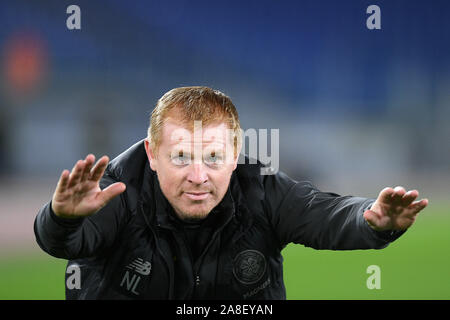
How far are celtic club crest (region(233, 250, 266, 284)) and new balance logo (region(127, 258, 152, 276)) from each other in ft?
1.98

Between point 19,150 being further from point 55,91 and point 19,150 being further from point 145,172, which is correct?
point 145,172

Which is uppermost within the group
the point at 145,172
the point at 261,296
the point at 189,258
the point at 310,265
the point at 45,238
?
the point at 145,172

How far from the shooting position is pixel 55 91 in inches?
968

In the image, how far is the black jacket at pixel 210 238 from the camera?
149 inches

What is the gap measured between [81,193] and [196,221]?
35.8 inches

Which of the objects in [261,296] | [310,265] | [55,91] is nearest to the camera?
[261,296]

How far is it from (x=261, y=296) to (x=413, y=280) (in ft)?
20.7

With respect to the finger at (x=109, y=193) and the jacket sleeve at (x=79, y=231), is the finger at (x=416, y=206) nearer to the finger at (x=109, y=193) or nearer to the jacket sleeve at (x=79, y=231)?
the finger at (x=109, y=193)

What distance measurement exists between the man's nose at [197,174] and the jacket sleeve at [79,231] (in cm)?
57

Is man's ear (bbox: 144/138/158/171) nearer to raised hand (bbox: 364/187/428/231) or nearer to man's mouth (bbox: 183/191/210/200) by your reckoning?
man's mouth (bbox: 183/191/210/200)

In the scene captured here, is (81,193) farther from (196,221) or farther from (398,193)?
(398,193)

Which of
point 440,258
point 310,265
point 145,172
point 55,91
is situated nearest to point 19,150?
point 55,91

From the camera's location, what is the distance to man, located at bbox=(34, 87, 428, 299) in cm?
371

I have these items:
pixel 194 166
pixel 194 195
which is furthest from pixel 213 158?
pixel 194 195
